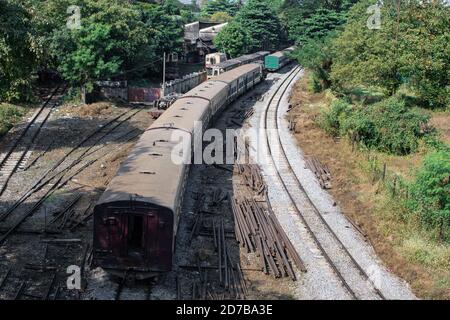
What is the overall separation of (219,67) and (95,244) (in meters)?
35.3

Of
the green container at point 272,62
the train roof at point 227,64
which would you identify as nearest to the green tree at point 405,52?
the train roof at point 227,64

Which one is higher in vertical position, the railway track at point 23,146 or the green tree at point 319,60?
the green tree at point 319,60

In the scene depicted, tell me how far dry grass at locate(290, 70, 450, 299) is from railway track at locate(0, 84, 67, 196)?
1449cm

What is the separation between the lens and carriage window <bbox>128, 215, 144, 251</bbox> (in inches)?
541

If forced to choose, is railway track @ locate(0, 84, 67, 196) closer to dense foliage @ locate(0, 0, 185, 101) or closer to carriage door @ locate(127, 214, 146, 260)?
dense foliage @ locate(0, 0, 185, 101)

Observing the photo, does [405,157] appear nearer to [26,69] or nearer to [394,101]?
[394,101]

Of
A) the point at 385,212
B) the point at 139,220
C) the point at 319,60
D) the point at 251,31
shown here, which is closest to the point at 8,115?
the point at 139,220

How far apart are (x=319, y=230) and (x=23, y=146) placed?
16818 millimetres

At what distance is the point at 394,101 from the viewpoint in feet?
92.2

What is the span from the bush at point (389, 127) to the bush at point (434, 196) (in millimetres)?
8171

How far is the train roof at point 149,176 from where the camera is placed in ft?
46.1

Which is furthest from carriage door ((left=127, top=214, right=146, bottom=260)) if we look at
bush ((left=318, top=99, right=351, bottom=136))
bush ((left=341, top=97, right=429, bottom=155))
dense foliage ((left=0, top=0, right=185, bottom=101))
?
bush ((left=318, top=99, right=351, bottom=136))

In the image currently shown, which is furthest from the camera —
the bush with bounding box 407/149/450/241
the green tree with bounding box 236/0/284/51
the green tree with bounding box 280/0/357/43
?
the green tree with bounding box 236/0/284/51

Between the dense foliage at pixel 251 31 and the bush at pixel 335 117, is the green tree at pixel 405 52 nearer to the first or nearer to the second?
the bush at pixel 335 117
